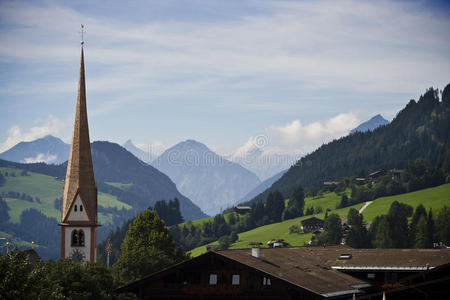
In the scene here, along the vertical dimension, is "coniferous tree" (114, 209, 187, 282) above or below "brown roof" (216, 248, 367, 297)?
above

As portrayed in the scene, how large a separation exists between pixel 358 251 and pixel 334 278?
1181cm

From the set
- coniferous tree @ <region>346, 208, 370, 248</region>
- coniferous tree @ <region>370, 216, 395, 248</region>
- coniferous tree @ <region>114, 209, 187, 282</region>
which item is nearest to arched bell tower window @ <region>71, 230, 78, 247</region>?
coniferous tree @ <region>114, 209, 187, 282</region>

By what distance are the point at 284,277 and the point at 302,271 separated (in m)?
4.41

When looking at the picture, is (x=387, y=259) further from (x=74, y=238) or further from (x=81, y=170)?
(x=81, y=170)

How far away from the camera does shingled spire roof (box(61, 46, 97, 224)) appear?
344 feet

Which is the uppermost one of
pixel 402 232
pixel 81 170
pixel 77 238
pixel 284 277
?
pixel 81 170

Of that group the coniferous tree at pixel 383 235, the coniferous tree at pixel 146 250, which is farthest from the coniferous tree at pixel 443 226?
the coniferous tree at pixel 146 250

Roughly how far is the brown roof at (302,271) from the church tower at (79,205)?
3963 centimetres

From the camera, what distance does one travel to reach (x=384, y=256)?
67250 mm

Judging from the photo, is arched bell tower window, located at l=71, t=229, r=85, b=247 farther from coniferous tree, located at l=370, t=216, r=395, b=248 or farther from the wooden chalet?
Answer: coniferous tree, located at l=370, t=216, r=395, b=248

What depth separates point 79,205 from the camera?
344 feet

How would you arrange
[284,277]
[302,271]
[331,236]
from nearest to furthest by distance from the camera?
[284,277] → [302,271] → [331,236]

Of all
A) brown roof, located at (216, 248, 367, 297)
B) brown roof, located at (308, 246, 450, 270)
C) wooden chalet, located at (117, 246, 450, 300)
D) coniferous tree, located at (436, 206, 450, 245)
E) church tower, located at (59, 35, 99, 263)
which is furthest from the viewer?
coniferous tree, located at (436, 206, 450, 245)

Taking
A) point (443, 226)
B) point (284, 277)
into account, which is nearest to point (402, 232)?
point (443, 226)
